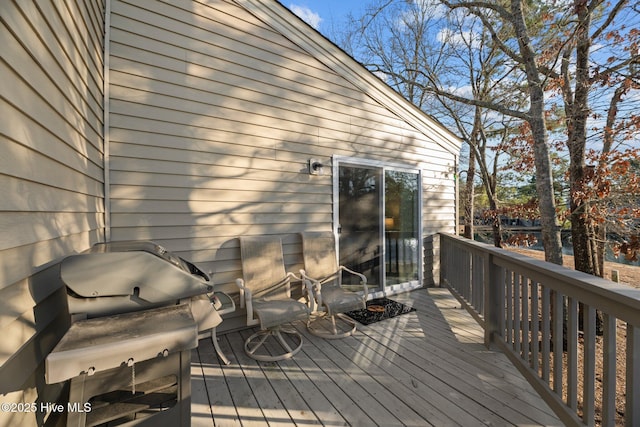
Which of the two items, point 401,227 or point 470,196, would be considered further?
point 470,196

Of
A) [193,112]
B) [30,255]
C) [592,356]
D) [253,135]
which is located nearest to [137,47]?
[193,112]

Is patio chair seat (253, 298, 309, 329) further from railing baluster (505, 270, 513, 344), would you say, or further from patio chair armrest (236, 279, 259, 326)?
railing baluster (505, 270, 513, 344)

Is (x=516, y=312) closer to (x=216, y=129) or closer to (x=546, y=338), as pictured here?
(x=546, y=338)

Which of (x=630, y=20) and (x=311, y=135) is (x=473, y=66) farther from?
(x=311, y=135)

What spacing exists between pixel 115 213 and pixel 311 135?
230 cm

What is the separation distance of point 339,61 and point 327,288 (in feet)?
10.1

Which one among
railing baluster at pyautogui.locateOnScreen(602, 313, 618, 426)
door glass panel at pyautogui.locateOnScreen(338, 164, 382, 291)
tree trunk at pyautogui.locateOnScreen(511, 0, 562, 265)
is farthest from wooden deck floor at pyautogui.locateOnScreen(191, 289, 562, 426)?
tree trunk at pyautogui.locateOnScreen(511, 0, 562, 265)

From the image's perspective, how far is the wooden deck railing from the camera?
1.22 meters

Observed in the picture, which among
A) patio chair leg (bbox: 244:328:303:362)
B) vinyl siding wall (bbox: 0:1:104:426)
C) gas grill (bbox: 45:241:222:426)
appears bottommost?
patio chair leg (bbox: 244:328:303:362)

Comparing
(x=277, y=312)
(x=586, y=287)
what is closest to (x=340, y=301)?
(x=277, y=312)

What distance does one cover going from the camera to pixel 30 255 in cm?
108

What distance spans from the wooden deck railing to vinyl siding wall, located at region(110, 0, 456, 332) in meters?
2.01

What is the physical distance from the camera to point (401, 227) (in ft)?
14.6

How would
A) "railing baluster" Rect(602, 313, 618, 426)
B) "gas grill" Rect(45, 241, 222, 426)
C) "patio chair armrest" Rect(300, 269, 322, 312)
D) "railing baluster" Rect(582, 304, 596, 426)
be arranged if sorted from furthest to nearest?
"patio chair armrest" Rect(300, 269, 322, 312), "railing baluster" Rect(582, 304, 596, 426), "railing baluster" Rect(602, 313, 618, 426), "gas grill" Rect(45, 241, 222, 426)
